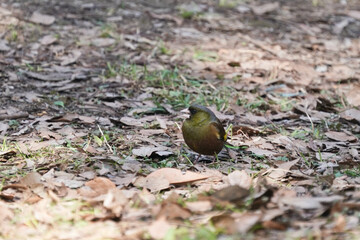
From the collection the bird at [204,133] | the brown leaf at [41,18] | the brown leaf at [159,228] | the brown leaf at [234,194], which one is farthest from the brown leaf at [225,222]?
Result: the brown leaf at [41,18]

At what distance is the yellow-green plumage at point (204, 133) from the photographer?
4457mm

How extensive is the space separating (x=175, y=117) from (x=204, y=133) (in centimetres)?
122

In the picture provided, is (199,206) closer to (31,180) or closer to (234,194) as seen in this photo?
(234,194)

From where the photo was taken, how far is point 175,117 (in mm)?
5645

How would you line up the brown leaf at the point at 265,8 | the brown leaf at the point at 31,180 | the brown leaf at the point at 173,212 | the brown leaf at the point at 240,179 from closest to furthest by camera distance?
the brown leaf at the point at 173,212 → the brown leaf at the point at 31,180 → the brown leaf at the point at 240,179 → the brown leaf at the point at 265,8

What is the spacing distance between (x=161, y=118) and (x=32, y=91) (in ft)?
4.89

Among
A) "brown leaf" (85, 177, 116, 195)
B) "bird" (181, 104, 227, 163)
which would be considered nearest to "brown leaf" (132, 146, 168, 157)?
"bird" (181, 104, 227, 163)

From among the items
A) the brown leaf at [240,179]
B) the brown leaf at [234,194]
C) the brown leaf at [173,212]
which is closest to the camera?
the brown leaf at [173,212]

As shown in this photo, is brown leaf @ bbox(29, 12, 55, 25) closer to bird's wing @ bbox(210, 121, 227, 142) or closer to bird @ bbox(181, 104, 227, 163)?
bird @ bbox(181, 104, 227, 163)

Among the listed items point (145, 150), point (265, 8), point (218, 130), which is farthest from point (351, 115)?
point (265, 8)

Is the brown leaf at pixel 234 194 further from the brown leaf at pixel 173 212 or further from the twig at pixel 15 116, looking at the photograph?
the twig at pixel 15 116

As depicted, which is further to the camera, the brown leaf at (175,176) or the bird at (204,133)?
the bird at (204,133)

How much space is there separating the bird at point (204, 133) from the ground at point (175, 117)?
15cm

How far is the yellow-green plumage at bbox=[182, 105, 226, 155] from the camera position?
14.6ft
